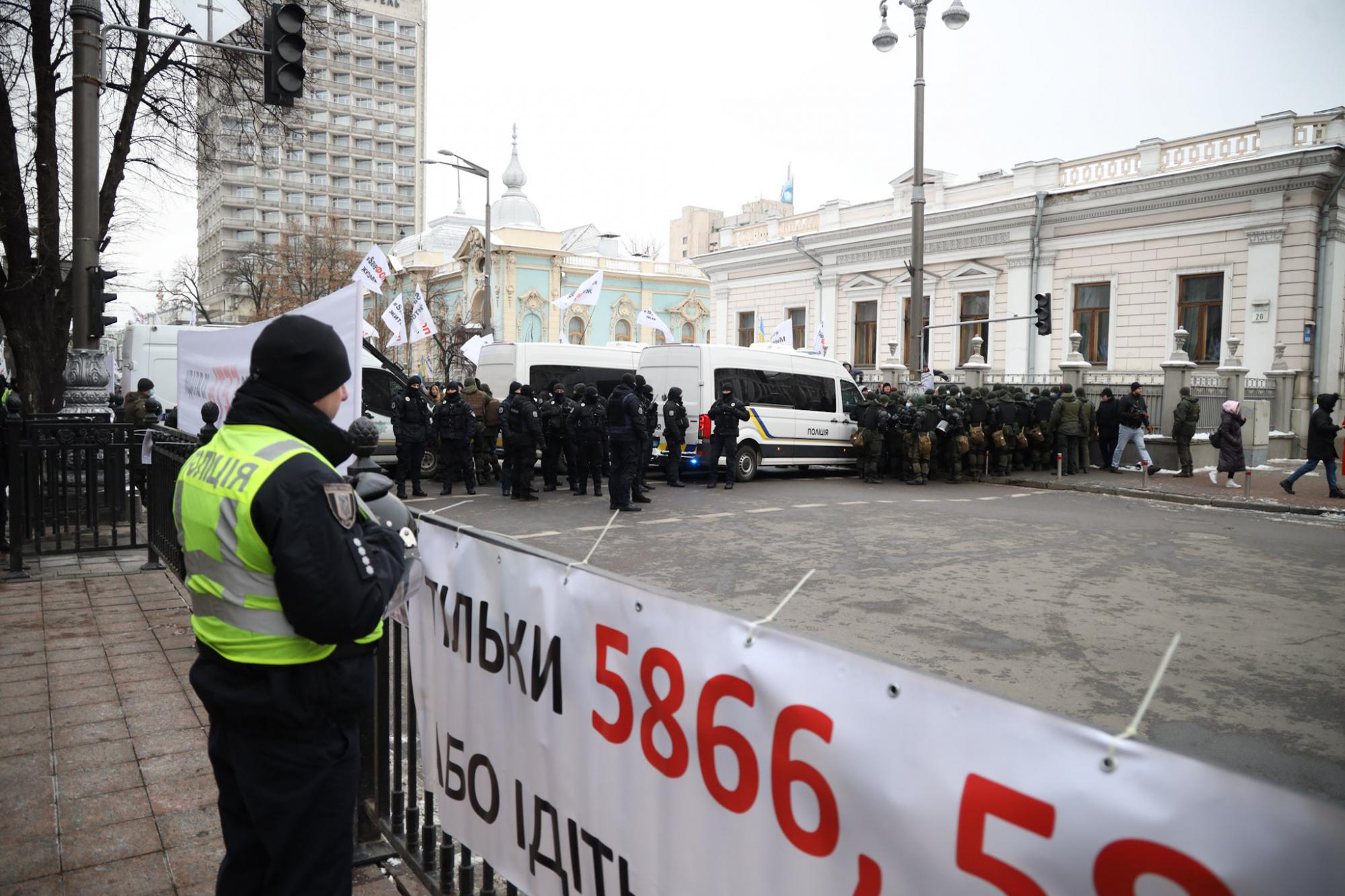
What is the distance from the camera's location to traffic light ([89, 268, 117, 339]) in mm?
9078

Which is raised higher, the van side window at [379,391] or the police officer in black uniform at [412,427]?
the van side window at [379,391]

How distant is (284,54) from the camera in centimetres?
884

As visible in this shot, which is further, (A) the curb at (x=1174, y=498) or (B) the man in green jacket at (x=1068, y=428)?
(B) the man in green jacket at (x=1068, y=428)

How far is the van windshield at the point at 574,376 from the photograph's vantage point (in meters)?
18.9

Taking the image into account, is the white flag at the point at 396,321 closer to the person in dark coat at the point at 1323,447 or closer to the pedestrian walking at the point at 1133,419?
the pedestrian walking at the point at 1133,419

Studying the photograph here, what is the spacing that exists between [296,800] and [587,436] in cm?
1271

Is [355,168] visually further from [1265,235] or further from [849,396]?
[1265,235]

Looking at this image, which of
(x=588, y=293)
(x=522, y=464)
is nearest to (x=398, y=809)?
(x=522, y=464)

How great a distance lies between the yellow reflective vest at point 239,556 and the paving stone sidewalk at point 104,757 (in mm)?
1347

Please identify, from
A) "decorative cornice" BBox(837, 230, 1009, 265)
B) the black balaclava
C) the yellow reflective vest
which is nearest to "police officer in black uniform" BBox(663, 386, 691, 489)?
the black balaclava

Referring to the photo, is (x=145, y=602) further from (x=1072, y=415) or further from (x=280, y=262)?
(x=280, y=262)

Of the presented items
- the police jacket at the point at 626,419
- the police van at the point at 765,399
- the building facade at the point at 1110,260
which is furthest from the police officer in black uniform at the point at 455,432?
the building facade at the point at 1110,260

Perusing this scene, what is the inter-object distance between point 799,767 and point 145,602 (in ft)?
21.9

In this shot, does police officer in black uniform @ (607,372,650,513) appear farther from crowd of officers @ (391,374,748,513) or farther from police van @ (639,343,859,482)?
police van @ (639,343,859,482)
